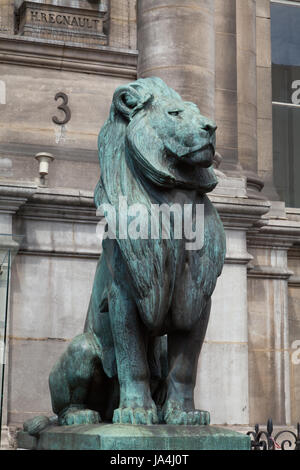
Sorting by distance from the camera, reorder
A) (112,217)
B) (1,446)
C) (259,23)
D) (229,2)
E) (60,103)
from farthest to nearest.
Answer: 1. (259,23)
2. (229,2)
3. (60,103)
4. (1,446)
5. (112,217)

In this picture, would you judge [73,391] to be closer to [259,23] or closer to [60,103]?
[60,103]

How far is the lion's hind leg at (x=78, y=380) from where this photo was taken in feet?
21.2

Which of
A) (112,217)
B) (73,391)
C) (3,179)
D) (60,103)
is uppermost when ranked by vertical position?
(60,103)

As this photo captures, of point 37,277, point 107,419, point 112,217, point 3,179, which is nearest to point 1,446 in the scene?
point 37,277

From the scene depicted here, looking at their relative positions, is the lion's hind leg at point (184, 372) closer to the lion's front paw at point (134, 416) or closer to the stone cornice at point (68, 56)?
the lion's front paw at point (134, 416)

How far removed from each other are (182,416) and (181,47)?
24.7 feet

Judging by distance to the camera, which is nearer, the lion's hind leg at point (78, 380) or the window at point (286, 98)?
the lion's hind leg at point (78, 380)

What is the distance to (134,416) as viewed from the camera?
19.8 ft

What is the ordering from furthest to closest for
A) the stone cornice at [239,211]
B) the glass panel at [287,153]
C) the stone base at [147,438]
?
1. the glass panel at [287,153]
2. the stone cornice at [239,211]
3. the stone base at [147,438]

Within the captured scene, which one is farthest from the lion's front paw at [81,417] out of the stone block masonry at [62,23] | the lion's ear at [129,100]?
the stone block masonry at [62,23]

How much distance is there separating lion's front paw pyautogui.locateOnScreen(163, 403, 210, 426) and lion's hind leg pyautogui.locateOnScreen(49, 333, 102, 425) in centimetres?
54

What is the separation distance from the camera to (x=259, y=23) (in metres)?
15.3

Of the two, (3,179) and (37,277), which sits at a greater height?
(3,179)
